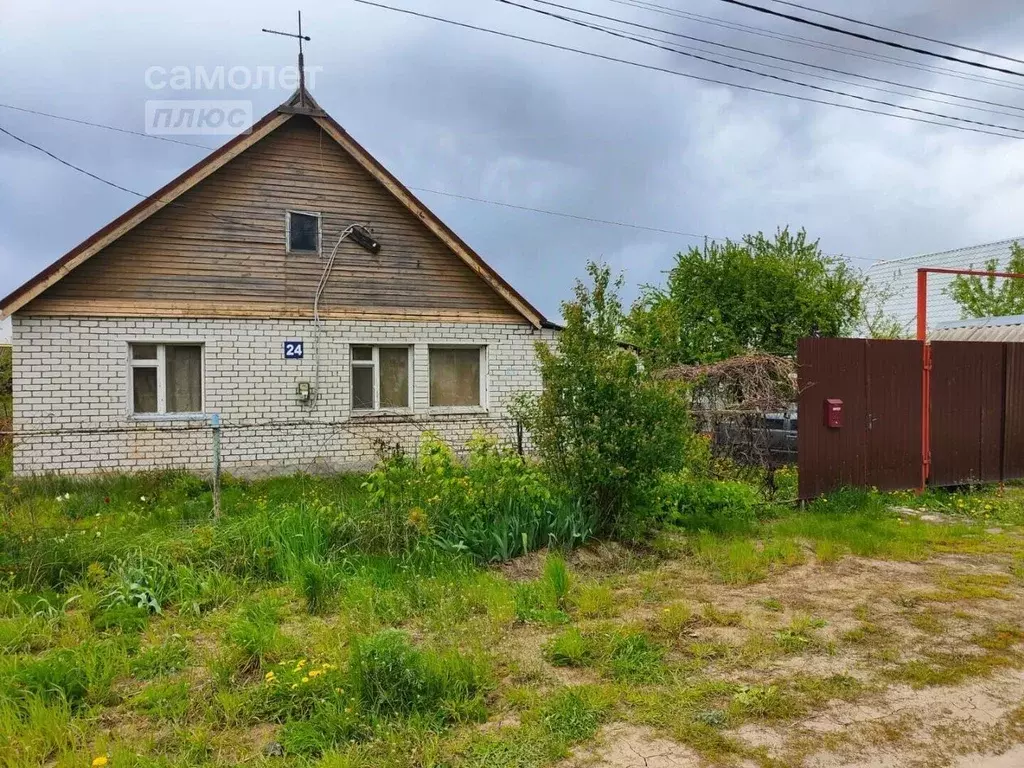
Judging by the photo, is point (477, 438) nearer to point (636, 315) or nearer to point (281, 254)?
point (636, 315)

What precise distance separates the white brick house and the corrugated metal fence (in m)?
4.70

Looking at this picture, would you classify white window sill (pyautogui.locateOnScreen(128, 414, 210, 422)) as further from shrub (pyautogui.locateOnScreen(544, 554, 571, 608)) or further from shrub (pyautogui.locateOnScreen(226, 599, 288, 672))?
shrub (pyautogui.locateOnScreen(544, 554, 571, 608))

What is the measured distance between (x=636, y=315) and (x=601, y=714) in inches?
158

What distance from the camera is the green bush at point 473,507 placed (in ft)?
20.2

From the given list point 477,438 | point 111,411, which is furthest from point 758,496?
point 111,411

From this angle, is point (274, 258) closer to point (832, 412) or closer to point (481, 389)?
point (481, 389)

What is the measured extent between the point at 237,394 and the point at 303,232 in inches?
108

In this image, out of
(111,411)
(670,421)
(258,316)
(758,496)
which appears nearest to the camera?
(670,421)

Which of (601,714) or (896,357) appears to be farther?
(896,357)

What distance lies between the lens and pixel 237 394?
10.8 metres

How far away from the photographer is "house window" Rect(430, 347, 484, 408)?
12.2 meters

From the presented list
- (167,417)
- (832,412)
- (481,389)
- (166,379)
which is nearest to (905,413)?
(832,412)

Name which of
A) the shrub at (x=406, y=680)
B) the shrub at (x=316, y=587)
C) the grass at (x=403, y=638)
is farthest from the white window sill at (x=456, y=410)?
the shrub at (x=406, y=680)

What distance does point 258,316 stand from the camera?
430 inches
